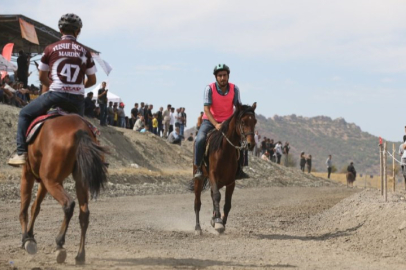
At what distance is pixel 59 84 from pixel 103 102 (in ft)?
87.3

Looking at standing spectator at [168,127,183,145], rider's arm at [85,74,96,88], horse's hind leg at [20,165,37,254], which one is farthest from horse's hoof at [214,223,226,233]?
standing spectator at [168,127,183,145]

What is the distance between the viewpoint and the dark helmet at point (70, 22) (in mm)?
9500

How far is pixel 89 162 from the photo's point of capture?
836 centimetres

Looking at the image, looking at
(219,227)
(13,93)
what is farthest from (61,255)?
(13,93)

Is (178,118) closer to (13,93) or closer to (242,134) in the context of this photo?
(13,93)

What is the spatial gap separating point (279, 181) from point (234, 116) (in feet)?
99.1

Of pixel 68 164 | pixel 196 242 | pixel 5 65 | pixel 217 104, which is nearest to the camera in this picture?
pixel 68 164

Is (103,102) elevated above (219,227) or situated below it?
above

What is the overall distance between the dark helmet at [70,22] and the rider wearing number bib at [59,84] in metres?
0.03

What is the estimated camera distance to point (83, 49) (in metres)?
9.45

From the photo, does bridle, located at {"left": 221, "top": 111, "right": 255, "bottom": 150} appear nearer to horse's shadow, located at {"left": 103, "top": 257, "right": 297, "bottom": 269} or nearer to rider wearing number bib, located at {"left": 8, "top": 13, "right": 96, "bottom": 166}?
horse's shadow, located at {"left": 103, "top": 257, "right": 297, "bottom": 269}

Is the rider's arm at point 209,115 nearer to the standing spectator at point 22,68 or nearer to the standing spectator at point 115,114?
the standing spectator at point 22,68

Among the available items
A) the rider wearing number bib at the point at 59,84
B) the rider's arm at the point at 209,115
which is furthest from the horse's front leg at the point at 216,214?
the rider wearing number bib at the point at 59,84

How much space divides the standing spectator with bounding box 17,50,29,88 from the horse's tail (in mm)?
21824
